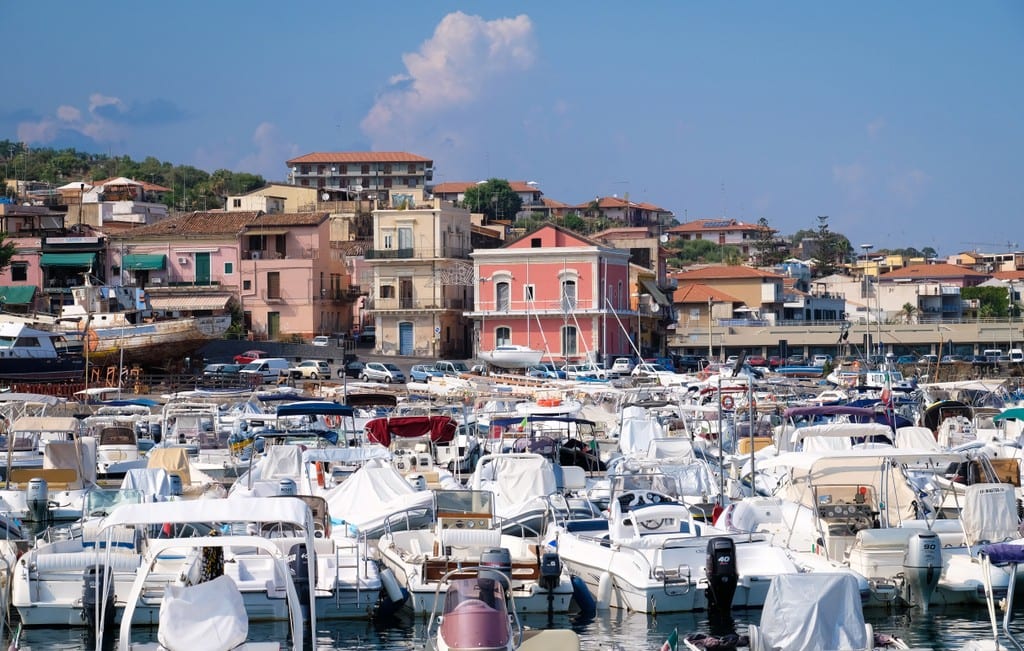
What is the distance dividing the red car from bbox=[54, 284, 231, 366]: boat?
10.5 ft

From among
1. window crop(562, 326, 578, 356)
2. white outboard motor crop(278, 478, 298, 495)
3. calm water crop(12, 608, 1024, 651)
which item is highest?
window crop(562, 326, 578, 356)

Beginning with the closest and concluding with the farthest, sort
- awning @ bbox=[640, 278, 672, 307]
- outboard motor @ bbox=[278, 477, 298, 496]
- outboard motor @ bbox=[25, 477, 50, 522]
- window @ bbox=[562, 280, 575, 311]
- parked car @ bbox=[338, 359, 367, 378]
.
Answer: outboard motor @ bbox=[278, 477, 298, 496] → outboard motor @ bbox=[25, 477, 50, 522] → parked car @ bbox=[338, 359, 367, 378] → window @ bbox=[562, 280, 575, 311] → awning @ bbox=[640, 278, 672, 307]

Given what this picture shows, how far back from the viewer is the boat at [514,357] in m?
67.2

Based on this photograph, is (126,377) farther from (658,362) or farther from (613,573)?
(613,573)

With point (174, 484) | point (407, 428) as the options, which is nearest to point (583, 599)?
point (174, 484)

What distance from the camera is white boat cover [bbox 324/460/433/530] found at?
2139 cm

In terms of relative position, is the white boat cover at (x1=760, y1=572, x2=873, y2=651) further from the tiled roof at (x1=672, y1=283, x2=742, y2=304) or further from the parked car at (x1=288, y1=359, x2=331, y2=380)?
the tiled roof at (x1=672, y1=283, x2=742, y2=304)

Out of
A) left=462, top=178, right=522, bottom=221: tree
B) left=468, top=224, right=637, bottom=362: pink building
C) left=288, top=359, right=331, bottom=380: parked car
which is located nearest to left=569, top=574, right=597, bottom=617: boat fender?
left=288, top=359, right=331, bottom=380: parked car

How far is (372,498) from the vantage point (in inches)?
881

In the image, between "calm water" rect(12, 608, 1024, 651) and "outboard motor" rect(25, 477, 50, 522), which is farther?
"outboard motor" rect(25, 477, 50, 522)

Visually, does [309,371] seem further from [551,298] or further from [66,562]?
[66,562]

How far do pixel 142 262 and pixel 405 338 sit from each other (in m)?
13.5

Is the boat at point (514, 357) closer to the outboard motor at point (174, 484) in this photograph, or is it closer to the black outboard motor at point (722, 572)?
the outboard motor at point (174, 484)

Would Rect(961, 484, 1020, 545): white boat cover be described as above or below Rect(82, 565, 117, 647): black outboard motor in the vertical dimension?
above
